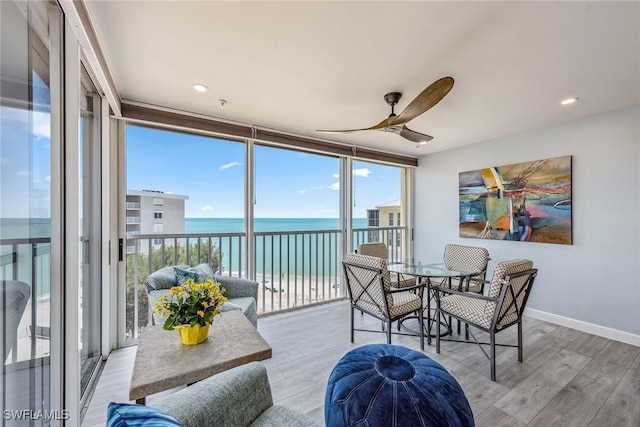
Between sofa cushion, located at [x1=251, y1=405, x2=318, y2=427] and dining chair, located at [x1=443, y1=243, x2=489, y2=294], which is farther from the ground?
dining chair, located at [x1=443, y1=243, x2=489, y2=294]

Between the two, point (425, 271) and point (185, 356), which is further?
point (425, 271)

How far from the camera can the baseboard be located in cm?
264

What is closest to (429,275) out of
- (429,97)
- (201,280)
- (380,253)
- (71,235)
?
(380,253)

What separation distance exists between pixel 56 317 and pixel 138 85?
1913 mm

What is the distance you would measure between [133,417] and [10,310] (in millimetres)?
766

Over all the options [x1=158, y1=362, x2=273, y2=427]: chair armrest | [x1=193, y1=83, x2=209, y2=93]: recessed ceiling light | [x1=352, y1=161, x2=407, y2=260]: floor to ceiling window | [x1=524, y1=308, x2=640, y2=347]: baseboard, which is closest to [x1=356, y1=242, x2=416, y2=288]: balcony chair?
[x1=352, y1=161, x2=407, y2=260]: floor to ceiling window

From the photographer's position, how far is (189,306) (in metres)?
1.40

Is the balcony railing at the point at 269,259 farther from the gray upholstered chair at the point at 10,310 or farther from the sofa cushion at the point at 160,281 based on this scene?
the gray upholstered chair at the point at 10,310

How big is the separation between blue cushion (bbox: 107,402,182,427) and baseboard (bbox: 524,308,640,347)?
406 centimetres

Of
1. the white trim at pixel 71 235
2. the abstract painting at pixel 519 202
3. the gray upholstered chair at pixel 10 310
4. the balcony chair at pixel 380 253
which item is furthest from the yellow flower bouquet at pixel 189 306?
the abstract painting at pixel 519 202

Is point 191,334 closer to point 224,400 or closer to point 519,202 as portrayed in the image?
point 224,400

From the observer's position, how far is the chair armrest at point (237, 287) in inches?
102

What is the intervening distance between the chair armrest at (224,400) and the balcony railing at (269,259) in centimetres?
188

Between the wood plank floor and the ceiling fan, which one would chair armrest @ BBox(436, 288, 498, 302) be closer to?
the wood plank floor
